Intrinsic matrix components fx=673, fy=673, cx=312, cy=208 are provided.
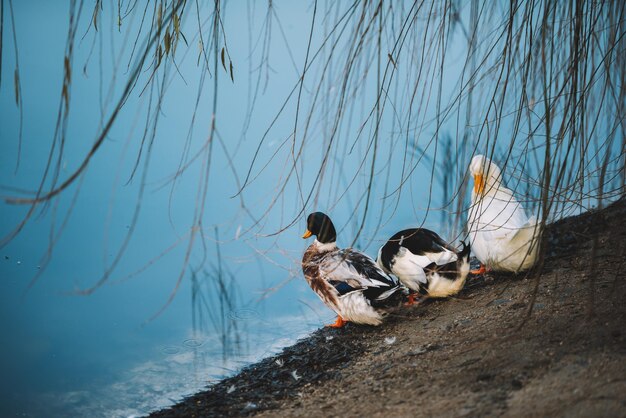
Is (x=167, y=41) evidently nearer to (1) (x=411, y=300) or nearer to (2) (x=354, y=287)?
(2) (x=354, y=287)

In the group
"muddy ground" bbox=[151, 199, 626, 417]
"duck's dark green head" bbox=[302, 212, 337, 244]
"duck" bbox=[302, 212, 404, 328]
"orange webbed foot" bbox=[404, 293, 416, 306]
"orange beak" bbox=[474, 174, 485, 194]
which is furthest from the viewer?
"duck's dark green head" bbox=[302, 212, 337, 244]

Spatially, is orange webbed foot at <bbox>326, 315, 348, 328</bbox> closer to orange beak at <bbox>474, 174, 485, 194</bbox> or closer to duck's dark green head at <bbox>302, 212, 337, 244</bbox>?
duck's dark green head at <bbox>302, 212, 337, 244</bbox>

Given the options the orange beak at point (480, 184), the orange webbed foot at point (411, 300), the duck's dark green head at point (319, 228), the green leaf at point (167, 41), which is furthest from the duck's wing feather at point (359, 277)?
the green leaf at point (167, 41)

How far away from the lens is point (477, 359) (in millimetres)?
1912

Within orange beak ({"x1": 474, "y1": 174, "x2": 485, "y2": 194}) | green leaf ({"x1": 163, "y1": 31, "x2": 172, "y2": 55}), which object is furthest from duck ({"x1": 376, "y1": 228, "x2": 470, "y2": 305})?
green leaf ({"x1": 163, "y1": 31, "x2": 172, "y2": 55})

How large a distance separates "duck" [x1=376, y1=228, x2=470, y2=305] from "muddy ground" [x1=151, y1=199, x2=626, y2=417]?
84mm

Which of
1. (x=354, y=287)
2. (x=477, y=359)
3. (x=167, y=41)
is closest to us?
(x=167, y=41)

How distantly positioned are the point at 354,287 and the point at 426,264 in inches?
13.1

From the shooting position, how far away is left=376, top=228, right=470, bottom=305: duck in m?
2.92

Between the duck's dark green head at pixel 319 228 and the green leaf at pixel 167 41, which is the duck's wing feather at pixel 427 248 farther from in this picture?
the green leaf at pixel 167 41

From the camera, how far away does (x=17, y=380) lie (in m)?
2.66

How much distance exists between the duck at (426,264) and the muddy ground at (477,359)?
8cm

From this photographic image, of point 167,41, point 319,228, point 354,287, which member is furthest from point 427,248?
point 167,41

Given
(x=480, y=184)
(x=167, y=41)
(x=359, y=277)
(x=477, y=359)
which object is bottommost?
(x=477, y=359)
